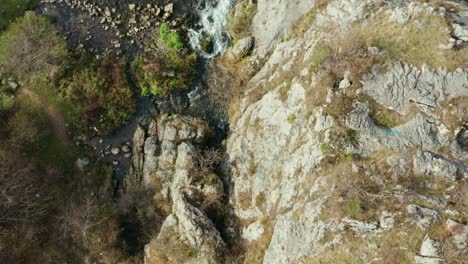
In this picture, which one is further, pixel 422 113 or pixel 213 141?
pixel 213 141

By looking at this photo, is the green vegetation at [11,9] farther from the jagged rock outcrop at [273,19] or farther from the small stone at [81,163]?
the jagged rock outcrop at [273,19]

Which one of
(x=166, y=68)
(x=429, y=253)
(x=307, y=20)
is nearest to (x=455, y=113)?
(x=429, y=253)

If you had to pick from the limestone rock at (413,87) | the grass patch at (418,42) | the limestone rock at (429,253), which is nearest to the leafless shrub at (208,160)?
the limestone rock at (413,87)

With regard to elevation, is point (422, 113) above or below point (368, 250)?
above

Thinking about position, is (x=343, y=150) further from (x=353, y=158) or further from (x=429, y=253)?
(x=429, y=253)

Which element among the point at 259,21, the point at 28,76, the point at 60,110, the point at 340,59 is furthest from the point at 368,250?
the point at 28,76

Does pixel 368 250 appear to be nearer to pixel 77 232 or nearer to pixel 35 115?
pixel 77 232

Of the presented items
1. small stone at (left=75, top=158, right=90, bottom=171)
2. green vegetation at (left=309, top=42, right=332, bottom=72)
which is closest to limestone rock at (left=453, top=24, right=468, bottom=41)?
green vegetation at (left=309, top=42, right=332, bottom=72)
